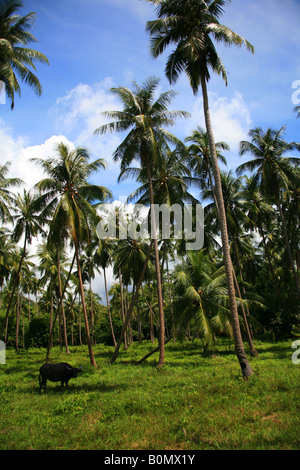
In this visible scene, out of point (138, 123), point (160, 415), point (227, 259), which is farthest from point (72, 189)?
point (160, 415)

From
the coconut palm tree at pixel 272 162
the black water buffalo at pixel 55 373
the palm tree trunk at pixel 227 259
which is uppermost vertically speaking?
the coconut palm tree at pixel 272 162

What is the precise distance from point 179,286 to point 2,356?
15.1 metres

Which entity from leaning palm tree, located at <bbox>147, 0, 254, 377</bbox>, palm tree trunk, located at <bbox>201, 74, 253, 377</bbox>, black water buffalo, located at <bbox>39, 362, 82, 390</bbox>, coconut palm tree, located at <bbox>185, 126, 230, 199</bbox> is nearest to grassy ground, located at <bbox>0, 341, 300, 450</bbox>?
black water buffalo, located at <bbox>39, 362, 82, 390</bbox>

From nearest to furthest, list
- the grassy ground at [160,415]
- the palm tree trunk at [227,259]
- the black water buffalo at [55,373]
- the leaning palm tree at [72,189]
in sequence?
the grassy ground at [160,415]
the palm tree trunk at [227,259]
the black water buffalo at [55,373]
the leaning palm tree at [72,189]

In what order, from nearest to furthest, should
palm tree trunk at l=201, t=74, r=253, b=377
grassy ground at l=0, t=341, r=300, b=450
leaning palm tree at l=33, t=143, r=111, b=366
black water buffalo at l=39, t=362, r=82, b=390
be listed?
grassy ground at l=0, t=341, r=300, b=450 → palm tree trunk at l=201, t=74, r=253, b=377 → black water buffalo at l=39, t=362, r=82, b=390 → leaning palm tree at l=33, t=143, r=111, b=366

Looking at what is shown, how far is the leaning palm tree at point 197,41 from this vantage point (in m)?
11.6

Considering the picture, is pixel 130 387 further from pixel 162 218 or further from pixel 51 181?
pixel 51 181

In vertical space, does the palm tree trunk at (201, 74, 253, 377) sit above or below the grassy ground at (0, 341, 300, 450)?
above

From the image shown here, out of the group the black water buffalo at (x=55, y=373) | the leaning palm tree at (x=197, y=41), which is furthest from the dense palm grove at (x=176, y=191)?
the black water buffalo at (x=55, y=373)

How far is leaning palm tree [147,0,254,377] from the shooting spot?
11.6m

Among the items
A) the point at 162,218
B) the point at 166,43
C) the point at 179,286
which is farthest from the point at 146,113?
the point at 179,286

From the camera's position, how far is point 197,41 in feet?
38.8

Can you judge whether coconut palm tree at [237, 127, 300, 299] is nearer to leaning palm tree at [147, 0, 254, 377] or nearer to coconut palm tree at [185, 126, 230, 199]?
coconut palm tree at [185, 126, 230, 199]

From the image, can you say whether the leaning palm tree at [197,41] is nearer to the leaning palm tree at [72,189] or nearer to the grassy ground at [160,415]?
the grassy ground at [160,415]
